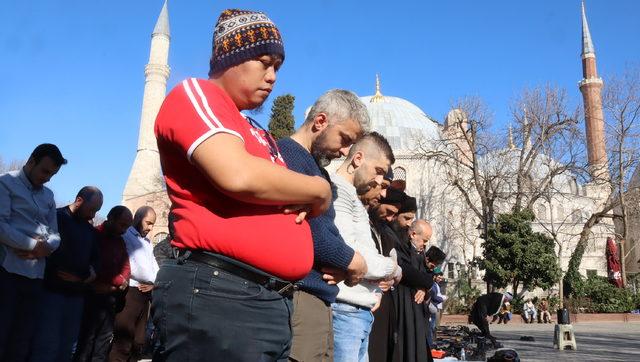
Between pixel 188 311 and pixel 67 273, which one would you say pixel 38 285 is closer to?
pixel 67 273

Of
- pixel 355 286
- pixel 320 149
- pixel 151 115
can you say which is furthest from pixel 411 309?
pixel 151 115

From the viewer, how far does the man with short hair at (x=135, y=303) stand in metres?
4.73

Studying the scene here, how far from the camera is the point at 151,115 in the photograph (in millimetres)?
40156

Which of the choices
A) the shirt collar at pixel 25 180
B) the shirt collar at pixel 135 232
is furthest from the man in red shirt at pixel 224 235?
the shirt collar at pixel 135 232

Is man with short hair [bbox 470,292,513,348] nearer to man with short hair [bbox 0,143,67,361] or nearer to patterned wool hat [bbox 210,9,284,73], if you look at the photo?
man with short hair [bbox 0,143,67,361]

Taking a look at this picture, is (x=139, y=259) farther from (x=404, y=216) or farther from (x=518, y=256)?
(x=518, y=256)

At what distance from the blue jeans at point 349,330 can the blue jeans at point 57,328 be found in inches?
78.7

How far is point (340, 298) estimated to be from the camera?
2.90 meters

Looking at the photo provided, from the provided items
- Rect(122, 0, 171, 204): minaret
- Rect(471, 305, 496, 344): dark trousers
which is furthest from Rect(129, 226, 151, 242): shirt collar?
Rect(122, 0, 171, 204): minaret

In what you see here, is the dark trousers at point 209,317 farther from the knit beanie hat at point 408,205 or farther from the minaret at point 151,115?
the minaret at point 151,115

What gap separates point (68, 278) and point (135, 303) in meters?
1.33

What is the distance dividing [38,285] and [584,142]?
87.0 ft

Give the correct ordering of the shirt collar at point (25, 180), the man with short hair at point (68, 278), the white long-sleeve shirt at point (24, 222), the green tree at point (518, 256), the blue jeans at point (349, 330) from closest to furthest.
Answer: the blue jeans at point (349, 330), the white long-sleeve shirt at point (24, 222), the man with short hair at point (68, 278), the shirt collar at point (25, 180), the green tree at point (518, 256)

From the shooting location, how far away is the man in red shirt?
1.35m
